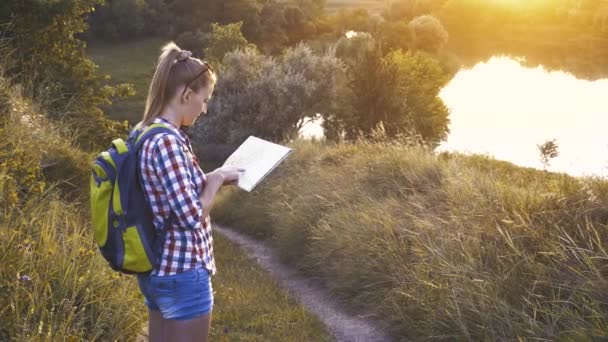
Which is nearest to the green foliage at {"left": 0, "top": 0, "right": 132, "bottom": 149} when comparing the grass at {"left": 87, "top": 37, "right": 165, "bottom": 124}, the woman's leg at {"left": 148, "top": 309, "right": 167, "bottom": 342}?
the woman's leg at {"left": 148, "top": 309, "right": 167, "bottom": 342}

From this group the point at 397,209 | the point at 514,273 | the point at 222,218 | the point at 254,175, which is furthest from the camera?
the point at 222,218

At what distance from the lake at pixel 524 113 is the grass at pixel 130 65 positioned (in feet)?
34.6

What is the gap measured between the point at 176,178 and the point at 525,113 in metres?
34.5

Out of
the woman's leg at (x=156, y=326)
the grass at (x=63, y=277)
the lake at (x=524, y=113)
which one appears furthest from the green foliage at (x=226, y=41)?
the woman's leg at (x=156, y=326)

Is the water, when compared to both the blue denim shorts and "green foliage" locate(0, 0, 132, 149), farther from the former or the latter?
the blue denim shorts

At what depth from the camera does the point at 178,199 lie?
2.65 meters

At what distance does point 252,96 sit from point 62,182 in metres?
17.7

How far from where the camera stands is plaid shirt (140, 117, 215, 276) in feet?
8.65

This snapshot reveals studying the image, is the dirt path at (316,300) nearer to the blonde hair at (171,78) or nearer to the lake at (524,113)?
the blonde hair at (171,78)

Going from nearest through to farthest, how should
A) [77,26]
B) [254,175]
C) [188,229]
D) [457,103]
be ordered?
1. [188,229]
2. [254,175]
3. [77,26]
4. [457,103]

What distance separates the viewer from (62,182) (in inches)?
278

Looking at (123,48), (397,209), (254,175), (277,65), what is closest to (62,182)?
(397,209)

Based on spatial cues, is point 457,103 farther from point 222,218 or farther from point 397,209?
point 397,209

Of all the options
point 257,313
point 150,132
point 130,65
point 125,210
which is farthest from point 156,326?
point 130,65
